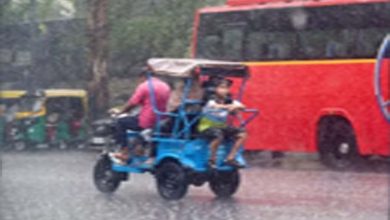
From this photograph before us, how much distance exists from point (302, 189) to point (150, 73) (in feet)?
9.24

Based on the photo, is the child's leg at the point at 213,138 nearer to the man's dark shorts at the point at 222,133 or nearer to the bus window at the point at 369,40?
the man's dark shorts at the point at 222,133

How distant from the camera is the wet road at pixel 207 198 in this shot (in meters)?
11.3

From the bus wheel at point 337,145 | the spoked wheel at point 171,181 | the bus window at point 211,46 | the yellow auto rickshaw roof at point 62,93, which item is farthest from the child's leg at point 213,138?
the yellow auto rickshaw roof at point 62,93

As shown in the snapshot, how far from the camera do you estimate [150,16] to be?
28.8 m

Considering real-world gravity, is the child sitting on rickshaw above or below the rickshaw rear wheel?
above

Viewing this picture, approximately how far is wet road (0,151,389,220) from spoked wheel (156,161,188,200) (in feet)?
0.49

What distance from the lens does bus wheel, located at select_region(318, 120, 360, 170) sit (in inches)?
738

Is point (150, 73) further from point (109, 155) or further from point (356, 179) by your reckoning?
point (356, 179)

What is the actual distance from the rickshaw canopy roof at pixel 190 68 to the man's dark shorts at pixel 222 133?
0.76 m

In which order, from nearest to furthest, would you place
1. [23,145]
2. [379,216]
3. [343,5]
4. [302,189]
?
1. [379,216]
2. [302,189]
3. [343,5]
4. [23,145]

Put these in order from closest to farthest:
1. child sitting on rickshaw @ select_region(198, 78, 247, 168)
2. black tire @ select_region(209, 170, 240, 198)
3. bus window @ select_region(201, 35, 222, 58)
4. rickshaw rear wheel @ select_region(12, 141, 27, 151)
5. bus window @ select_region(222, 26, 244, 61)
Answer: child sitting on rickshaw @ select_region(198, 78, 247, 168) → black tire @ select_region(209, 170, 240, 198) → bus window @ select_region(222, 26, 244, 61) → bus window @ select_region(201, 35, 222, 58) → rickshaw rear wheel @ select_region(12, 141, 27, 151)

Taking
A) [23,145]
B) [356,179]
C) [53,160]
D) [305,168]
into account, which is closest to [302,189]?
[356,179]

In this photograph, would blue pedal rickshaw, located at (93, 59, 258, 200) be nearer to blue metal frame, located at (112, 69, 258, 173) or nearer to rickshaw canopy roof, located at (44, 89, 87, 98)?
blue metal frame, located at (112, 69, 258, 173)

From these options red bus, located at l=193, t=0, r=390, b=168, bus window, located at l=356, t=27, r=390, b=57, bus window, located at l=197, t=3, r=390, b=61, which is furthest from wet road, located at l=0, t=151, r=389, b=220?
bus window, located at l=197, t=3, r=390, b=61
